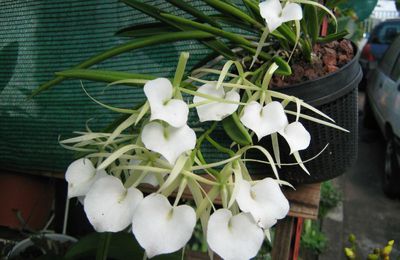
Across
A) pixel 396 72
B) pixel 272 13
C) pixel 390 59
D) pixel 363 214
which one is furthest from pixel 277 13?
pixel 390 59

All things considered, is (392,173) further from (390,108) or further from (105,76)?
(105,76)

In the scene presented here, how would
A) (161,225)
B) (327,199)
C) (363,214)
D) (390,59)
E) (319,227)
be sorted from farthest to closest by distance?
(390,59), (363,214), (327,199), (319,227), (161,225)

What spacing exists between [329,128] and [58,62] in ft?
2.38

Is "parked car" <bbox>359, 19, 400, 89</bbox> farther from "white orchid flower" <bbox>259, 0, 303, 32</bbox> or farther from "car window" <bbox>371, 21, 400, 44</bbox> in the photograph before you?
"white orchid flower" <bbox>259, 0, 303, 32</bbox>

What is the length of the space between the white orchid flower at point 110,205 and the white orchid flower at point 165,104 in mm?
116

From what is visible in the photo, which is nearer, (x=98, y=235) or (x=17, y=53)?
(x=98, y=235)

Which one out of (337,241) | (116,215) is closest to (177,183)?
(116,215)

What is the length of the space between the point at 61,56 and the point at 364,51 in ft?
21.0

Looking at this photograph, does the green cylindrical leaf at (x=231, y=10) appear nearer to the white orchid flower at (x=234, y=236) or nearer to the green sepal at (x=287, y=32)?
the green sepal at (x=287, y=32)

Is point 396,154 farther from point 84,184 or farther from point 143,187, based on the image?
point 84,184

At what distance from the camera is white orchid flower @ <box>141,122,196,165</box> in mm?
609

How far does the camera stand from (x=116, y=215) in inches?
24.9

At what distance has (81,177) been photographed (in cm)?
73

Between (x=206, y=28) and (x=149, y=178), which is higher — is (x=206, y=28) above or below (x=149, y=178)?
above
